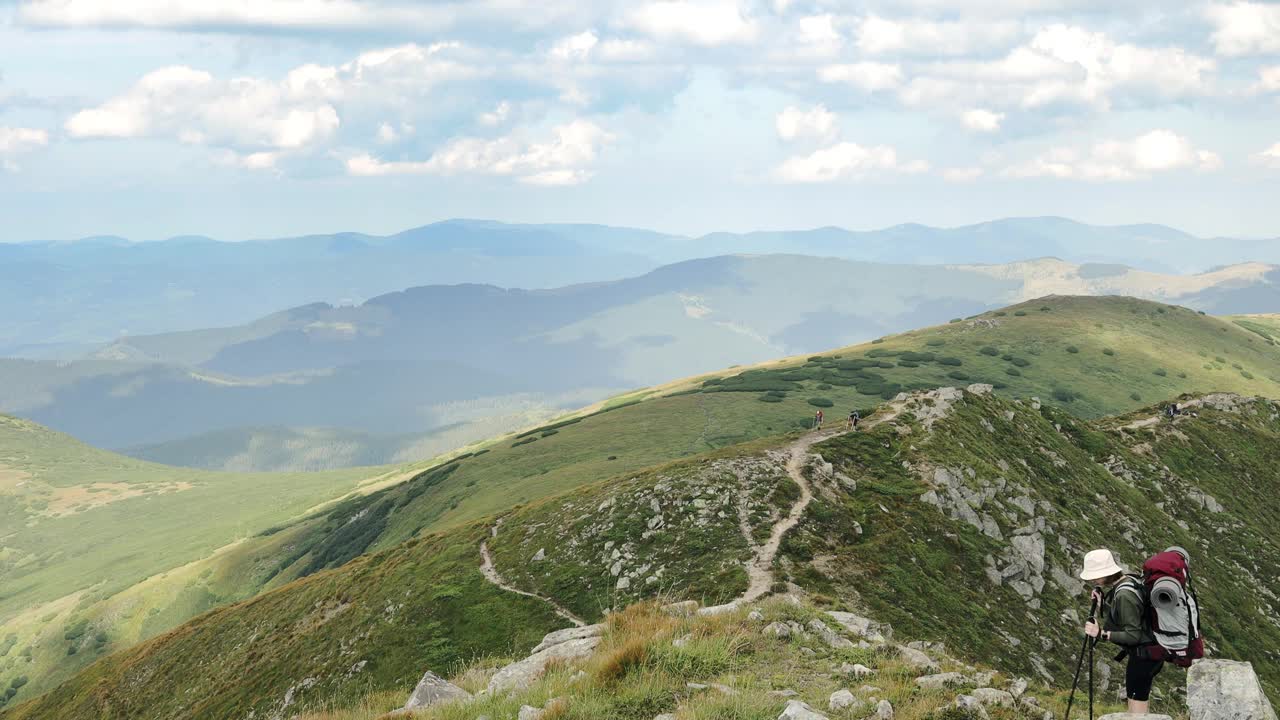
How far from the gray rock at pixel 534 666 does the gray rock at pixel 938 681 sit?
8.02 meters

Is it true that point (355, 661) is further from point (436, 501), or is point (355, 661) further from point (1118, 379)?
point (1118, 379)

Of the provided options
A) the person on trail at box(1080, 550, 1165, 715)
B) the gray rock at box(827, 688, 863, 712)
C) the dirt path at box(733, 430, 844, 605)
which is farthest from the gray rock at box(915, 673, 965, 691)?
the dirt path at box(733, 430, 844, 605)

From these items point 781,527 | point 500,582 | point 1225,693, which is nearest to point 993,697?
point 1225,693

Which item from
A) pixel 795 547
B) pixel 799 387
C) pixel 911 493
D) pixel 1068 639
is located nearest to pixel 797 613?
pixel 795 547

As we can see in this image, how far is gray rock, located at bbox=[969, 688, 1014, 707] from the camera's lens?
50.7 ft

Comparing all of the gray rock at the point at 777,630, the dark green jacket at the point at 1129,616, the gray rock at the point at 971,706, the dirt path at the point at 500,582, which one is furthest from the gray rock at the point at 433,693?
the dirt path at the point at 500,582

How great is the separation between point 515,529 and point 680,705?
3939 cm

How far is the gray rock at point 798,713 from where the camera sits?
13398 millimetres

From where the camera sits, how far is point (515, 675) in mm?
18828

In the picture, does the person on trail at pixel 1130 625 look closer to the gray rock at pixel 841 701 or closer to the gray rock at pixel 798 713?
the gray rock at pixel 841 701

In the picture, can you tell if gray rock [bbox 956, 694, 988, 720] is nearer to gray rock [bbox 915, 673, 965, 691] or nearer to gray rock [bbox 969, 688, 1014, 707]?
gray rock [bbox 969, 688, 1014, 707]

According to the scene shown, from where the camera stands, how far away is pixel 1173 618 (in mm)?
13250

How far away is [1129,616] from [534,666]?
44.7 feet

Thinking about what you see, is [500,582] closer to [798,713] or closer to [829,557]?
[829,557]
